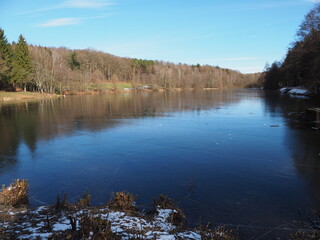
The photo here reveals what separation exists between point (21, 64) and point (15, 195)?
55.7 metres

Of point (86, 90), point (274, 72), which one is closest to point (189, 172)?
point (86, 90)

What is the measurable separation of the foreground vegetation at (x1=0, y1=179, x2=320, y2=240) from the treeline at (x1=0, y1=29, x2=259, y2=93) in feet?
150

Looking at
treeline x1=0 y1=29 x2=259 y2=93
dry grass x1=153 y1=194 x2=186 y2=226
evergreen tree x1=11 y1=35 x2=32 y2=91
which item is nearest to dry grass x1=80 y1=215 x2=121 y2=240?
dry grass x1=153 y1=194 x2=186 y2=226

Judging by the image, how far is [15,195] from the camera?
224 inches

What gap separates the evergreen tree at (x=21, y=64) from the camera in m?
49.4

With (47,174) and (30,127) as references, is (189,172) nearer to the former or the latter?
(47,174)

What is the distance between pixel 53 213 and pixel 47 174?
10.8 ft

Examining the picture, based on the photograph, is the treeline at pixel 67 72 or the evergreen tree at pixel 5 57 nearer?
the evergreen tree at pixel 5 57

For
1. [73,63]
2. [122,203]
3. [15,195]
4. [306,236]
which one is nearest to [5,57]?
[73,63]

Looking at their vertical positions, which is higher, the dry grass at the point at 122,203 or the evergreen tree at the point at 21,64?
the evergreen tree at the point at 21,64

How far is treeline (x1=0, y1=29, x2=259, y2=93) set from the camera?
50281 millimetres

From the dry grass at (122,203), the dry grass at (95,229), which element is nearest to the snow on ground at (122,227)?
the dry grass at (95,229)

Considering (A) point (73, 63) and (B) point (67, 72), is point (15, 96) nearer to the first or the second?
(B) point (67, 72)

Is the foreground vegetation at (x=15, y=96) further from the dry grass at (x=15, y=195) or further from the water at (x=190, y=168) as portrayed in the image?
the dry grass at (x=15, y=195)
